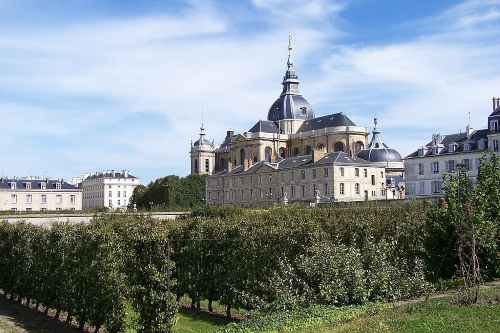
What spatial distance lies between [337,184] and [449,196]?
167 ft

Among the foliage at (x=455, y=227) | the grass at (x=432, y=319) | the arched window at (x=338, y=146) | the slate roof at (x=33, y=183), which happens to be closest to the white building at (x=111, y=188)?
the slate roof at (x=33, y=183)

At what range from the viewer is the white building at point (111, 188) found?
390 ft

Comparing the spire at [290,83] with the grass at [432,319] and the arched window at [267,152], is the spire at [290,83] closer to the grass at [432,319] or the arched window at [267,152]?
the arched window at [267,152]

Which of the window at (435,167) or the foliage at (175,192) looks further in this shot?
the foliage at (175,192)

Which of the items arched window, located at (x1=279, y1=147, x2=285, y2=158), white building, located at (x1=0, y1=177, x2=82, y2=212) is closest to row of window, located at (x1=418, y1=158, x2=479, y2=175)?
arched window, located at (x1=279, y1=147, x2=285, y2=158)

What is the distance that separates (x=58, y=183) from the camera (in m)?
79.8

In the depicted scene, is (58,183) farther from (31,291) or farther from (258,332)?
(258,332)

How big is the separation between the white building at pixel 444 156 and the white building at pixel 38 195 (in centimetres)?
4594

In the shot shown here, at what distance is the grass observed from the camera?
8.80 meters

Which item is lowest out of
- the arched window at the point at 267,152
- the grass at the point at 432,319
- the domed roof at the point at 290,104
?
the grass at the point at 432,319

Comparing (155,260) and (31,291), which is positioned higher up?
(155,260)

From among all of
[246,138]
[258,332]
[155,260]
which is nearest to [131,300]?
[155,260]

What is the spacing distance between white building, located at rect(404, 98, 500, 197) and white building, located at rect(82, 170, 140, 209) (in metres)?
75.0

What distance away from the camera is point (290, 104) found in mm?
102625
